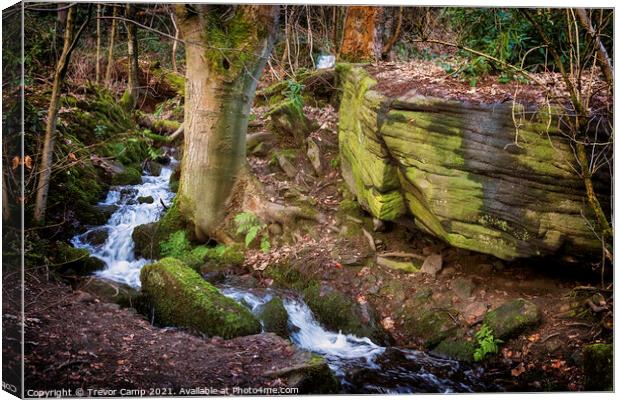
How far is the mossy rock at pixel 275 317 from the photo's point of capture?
4.98m

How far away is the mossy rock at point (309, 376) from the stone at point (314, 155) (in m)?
2.88

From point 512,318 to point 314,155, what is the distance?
3196 millimetres

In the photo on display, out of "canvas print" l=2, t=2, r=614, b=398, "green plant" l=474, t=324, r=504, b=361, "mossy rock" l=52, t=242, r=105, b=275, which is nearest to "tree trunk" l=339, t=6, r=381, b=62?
"canvas print" l=2, t=2, r=614, b=398

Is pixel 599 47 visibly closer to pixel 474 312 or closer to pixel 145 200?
pixel 474 312

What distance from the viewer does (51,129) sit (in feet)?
15.4

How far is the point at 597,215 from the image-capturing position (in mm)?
4566

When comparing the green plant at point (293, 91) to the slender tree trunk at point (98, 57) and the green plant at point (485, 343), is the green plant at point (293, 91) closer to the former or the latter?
the slender tree trunk at point (98, 57)

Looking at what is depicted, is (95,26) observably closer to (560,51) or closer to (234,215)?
(234,215)

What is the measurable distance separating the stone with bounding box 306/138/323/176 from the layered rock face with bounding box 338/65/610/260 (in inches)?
49.9

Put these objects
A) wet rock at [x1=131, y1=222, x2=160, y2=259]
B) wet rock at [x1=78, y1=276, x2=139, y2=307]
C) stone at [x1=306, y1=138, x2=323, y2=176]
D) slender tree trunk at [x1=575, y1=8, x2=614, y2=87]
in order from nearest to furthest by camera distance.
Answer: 1. slender tree trunk at [x1=575, y1=8, x2=614, y2=87]
2. wet rock at [x1=78, y1=276, x2=139, y2=307]
3. wet rock at [x1=131, y1=222, x2=160, y2=259]
4. stone at [x1=306, y1=138, x2=323, y2=176]

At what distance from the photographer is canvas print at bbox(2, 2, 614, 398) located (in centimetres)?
427

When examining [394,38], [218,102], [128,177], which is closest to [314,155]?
[218,102]

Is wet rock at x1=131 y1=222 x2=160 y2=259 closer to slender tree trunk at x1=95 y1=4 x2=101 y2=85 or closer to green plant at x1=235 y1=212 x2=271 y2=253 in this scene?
green plant at x1=235 y1=212 x2=271 y2=253
